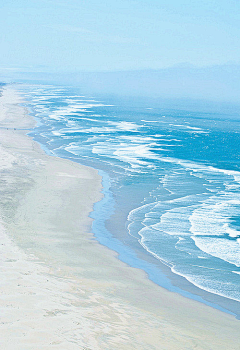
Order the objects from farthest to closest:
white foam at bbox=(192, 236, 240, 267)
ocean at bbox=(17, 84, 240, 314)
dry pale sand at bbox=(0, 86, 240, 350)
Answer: white foam at bbox=(192, 236, 240, 267) < ocean at bbox=(17, 84, 240, 314) < dry pale sand at bbox=(0, 86, 240, 350)

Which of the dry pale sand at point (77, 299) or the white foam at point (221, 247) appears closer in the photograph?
the dry pale sand at point (77, 299)

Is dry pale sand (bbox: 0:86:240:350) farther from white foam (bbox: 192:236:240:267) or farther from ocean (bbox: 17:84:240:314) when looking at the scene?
white foam (bbox: 192:236:240:267)

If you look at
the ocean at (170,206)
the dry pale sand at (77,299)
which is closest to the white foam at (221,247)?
the ocean at (170,206)

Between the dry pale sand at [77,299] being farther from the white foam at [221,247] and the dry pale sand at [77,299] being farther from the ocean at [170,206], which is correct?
the white foam at [221,247]

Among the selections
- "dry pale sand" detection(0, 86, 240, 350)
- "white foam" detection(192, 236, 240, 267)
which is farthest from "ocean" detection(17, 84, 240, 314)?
"dry pale sand" detection(0, 86, 240, 350)

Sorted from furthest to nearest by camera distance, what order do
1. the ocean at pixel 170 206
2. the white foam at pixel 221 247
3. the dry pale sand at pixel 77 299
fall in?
the white foam at pixel 221 247 < the ocean at pixel 170 206 < the dry pale sand at pixel 77 299

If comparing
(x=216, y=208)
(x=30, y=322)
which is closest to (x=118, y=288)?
(x=30, y=322)
